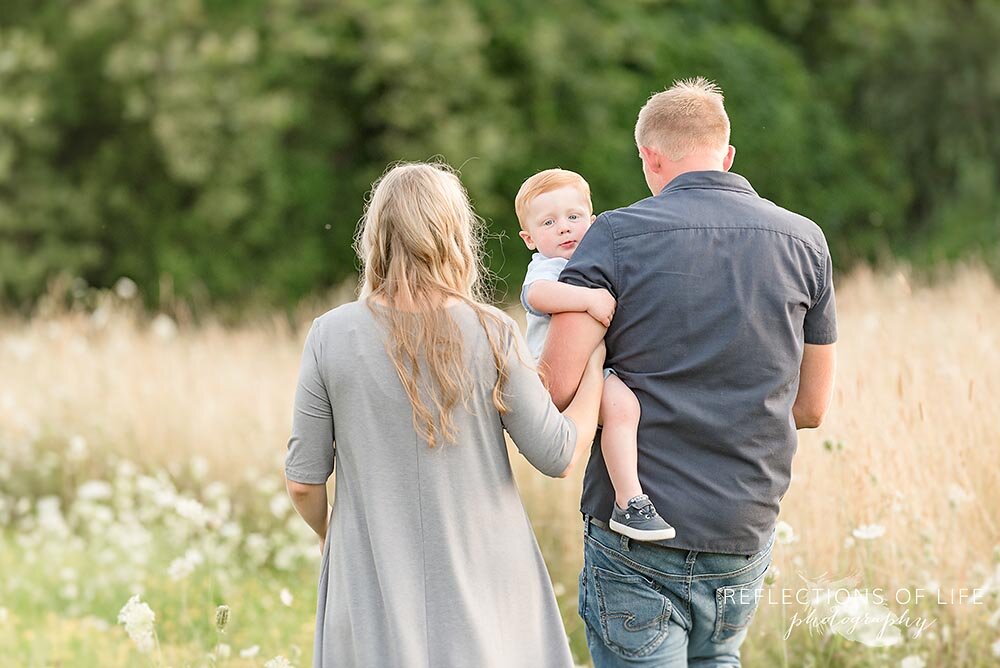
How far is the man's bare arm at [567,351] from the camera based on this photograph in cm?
259

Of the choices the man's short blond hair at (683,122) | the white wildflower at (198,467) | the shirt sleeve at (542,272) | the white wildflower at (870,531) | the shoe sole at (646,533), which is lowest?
the white wildflower at (198,467)

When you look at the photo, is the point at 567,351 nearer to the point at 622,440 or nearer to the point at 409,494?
the point at 622,440

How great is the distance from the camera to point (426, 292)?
2.54m

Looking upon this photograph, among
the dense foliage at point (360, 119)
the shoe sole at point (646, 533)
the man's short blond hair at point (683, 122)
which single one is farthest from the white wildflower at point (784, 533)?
the dense foliage at point (360, 119)

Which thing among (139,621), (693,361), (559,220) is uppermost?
(559,220)

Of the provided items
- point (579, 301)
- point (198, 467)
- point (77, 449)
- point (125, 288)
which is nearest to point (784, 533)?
point (579, 301)

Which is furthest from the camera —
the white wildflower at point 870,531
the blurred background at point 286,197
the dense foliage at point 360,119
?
the dense foliage at point 360,119

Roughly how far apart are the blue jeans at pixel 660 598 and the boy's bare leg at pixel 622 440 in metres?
0.14

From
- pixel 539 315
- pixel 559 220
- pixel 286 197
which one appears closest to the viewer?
pixel 539 315

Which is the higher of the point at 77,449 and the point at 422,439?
the point at 422,439

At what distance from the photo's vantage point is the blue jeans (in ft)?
8.68

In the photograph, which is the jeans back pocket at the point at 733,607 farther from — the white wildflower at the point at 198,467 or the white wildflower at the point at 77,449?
the white wildflower at the point at 77,449

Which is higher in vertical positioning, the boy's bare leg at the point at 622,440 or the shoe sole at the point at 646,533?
the boy's bare leg at the point at 622,440

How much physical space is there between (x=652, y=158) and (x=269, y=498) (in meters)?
4.30
